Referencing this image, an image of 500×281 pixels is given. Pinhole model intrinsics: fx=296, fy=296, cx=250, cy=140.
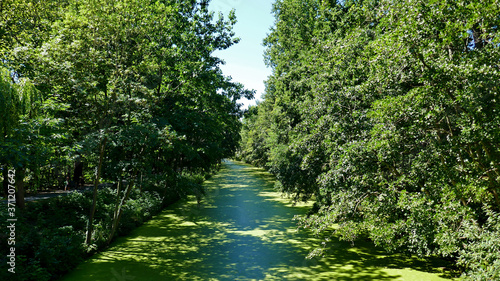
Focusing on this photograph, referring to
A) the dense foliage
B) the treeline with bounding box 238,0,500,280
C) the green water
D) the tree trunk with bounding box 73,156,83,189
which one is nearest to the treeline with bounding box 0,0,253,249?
the dense foliage

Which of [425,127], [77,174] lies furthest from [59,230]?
[425,127]

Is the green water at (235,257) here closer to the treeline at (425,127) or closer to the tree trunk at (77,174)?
the treeline at (425,127)

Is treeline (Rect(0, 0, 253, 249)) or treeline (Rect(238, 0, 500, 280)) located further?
treeline (Rect(0, 0, 253, 249))

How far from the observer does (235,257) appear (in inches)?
387

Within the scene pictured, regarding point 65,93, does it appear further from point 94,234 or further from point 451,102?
point 451,102

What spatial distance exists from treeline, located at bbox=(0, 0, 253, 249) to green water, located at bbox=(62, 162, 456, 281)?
64.9 inches

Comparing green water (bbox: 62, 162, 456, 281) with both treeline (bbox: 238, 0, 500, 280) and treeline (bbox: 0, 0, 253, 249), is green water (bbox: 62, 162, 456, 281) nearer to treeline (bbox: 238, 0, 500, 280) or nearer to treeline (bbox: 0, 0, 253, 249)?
treeline (bbox: 238, 0, 500, 280)

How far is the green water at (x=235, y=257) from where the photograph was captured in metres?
8.31

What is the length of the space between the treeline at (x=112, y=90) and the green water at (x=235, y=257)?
1.65 m

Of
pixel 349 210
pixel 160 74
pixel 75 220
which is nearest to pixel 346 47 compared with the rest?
pixel 349 210

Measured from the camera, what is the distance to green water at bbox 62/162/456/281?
8.31 metres

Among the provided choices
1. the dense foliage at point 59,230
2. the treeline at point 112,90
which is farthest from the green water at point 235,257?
the treeline at point 112,90

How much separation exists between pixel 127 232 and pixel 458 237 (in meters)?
11.2

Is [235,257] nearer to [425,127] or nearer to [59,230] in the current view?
[59,230]
